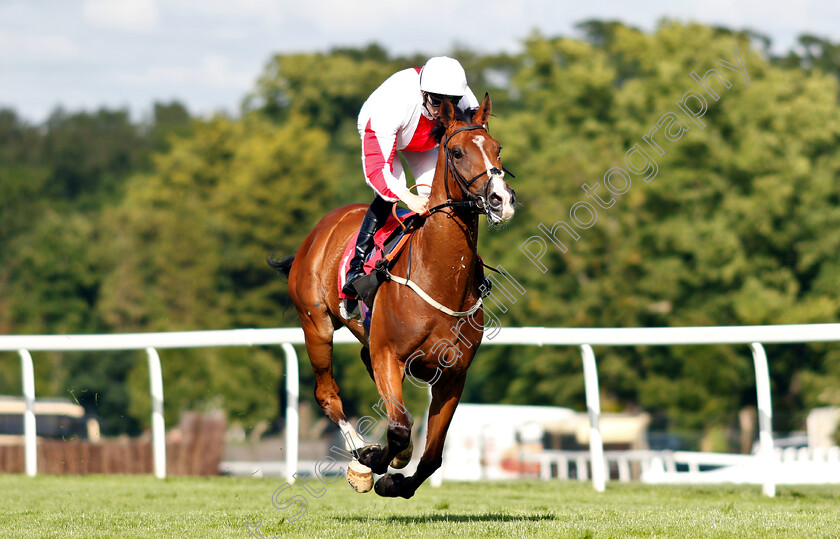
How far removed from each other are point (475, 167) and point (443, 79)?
874 millimetres

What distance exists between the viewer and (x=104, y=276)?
4938 cm

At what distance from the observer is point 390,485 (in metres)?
6.19

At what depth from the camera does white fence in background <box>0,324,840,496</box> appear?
7.94 meters

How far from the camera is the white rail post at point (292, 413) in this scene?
892 cm

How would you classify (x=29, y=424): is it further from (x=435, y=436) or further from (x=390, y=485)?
(x=435, y=436)

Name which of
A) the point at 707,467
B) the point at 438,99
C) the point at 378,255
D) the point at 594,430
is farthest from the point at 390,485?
the point at 707,467

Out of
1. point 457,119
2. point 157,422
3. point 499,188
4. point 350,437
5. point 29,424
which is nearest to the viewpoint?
point 499,188

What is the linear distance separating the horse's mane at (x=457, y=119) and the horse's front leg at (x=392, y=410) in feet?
4.40

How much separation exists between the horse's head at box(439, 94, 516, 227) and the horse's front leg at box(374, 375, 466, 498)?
113 cm

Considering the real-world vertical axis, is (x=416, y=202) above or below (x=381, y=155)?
below

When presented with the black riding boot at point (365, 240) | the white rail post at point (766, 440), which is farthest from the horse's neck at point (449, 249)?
the white rail post at point (766, 440)

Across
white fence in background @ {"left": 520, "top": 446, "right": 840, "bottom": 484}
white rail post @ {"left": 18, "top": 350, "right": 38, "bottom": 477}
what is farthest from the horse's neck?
white fence in background @ {"left": 520, "top": 446, "right": 840, "bottom": 484}

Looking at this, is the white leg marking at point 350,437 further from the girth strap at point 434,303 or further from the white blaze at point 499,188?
the white blaze at point 499,188

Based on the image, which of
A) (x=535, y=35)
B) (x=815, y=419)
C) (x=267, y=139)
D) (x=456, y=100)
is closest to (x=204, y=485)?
(x=456, y=100)
